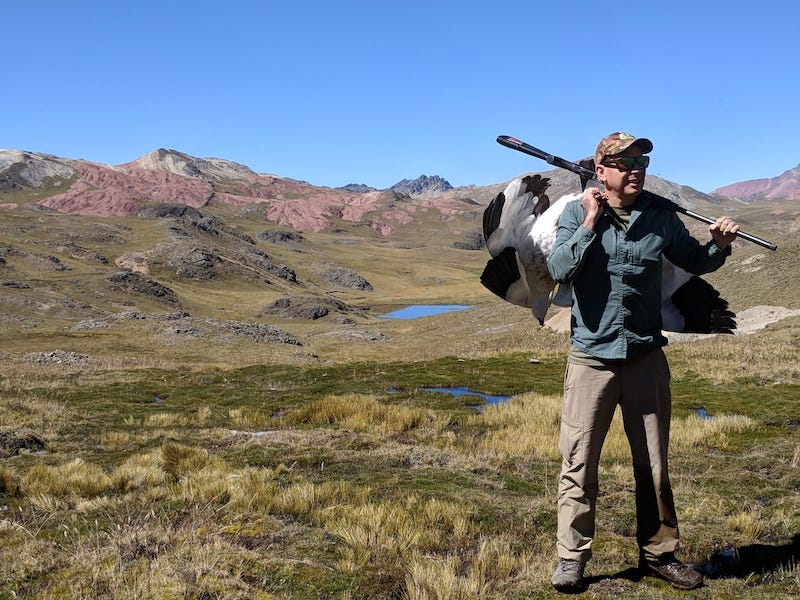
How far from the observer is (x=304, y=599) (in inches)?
200

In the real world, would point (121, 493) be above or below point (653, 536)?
below

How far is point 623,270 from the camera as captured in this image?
527cm

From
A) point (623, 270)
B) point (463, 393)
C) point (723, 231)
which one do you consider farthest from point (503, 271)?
point (463, 393)

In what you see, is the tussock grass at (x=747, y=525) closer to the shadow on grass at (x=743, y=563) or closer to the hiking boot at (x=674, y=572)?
the shadow on grass at (x=743, y=563)

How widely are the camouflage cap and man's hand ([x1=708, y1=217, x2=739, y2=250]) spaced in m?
0.88

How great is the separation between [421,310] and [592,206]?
347 ft

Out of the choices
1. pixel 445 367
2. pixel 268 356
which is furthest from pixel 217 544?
pixel 268 356

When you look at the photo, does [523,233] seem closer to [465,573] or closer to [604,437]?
[604,437]

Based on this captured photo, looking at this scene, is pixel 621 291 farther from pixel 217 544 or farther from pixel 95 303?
pixel 95 303

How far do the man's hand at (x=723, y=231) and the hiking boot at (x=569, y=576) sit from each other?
10.1 ft

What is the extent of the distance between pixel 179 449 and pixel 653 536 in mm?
8226

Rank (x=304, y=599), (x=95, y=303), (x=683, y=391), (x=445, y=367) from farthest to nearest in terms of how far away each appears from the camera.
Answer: (x=95, y=303) → (x=445, y=367) → (x=683, y=391) → (x=304, y=599)

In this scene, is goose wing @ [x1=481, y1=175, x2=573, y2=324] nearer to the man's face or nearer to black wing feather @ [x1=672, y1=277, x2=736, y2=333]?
the man's face

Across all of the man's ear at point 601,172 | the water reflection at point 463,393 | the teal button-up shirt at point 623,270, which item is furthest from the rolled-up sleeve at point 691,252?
the water reflection at point 463,393
